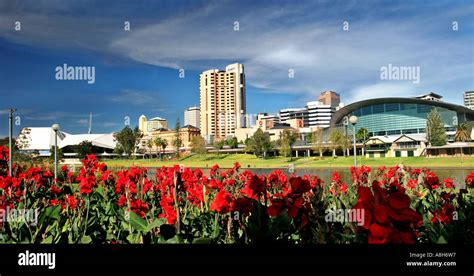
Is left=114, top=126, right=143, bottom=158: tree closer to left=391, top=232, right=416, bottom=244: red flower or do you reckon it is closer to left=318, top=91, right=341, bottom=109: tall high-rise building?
left=391, top=232, right=416, bottom=244: red flower

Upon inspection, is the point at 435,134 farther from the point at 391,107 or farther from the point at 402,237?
the point at 402,237

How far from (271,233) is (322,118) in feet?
384

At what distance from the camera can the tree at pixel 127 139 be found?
306 inches

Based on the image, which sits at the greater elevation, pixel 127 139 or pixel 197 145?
pixel 197 145

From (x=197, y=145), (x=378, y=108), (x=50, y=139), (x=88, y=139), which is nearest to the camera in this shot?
(x=50, y=139)

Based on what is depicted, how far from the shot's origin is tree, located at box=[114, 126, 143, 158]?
25.5 ft

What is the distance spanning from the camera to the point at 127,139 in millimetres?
8117

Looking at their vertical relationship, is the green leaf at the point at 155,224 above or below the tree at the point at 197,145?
below

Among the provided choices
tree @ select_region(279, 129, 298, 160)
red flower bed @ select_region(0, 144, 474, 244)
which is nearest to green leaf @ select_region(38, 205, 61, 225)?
red flower bed @ select_region(0, 144, 474, 244)

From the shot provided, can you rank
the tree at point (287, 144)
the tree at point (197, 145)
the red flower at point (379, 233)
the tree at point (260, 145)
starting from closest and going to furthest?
the red flower at point (379, 233), the tree at point (287, 144), the tree at point (260, 145), the tree at point (197, 145)

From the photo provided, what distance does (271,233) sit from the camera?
56.0 inches

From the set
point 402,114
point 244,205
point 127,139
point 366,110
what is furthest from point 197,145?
point 244,205

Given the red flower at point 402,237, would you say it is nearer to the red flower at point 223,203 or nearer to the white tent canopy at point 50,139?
the red flower at point 223,203

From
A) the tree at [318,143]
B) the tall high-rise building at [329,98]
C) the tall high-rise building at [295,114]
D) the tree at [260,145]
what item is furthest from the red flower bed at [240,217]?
the tall high-rise building at [329,98]
